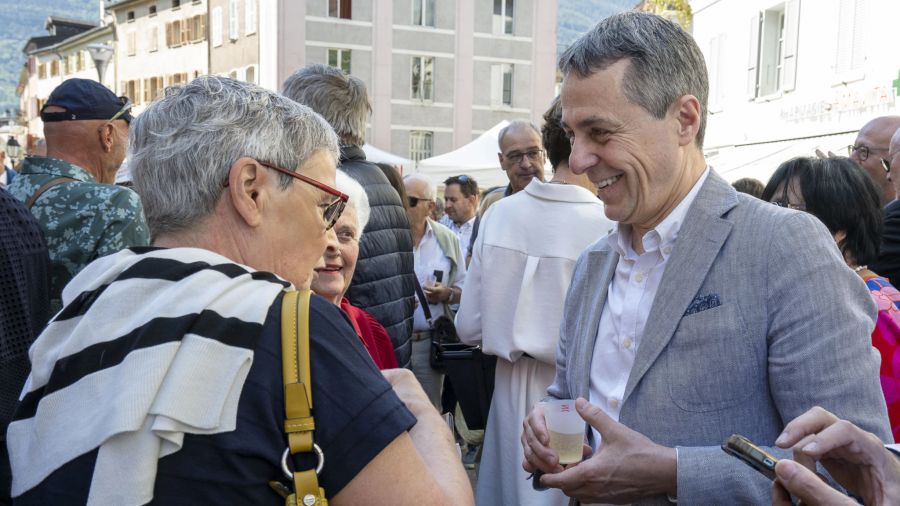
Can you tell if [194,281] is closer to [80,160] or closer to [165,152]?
[165,152]

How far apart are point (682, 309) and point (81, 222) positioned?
7.90 ft

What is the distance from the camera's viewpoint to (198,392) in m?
1.45

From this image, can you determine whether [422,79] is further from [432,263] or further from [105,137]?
[105,137]

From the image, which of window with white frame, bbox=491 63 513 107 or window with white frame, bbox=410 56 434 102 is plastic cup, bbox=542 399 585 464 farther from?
window with white frame, bbox=491 63 513 107

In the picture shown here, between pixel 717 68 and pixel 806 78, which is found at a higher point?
pixel 717 68

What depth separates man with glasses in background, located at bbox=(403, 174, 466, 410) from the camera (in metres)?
5.22

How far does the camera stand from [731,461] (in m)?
1.96

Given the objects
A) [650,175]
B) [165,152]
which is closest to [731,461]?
[650,175]

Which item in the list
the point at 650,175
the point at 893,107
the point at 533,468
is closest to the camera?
the point at 650,175

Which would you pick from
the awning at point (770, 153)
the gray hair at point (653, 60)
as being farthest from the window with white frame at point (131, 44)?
the gray hair at point (653, 60)

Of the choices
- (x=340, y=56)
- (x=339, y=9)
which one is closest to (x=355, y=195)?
(x=340, y=56)

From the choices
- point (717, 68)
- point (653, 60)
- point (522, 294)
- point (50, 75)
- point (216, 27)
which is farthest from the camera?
point (50, 75)

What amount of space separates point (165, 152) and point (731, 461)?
4.64 ft

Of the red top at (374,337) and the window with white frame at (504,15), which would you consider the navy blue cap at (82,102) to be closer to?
the red top at (374,337)
